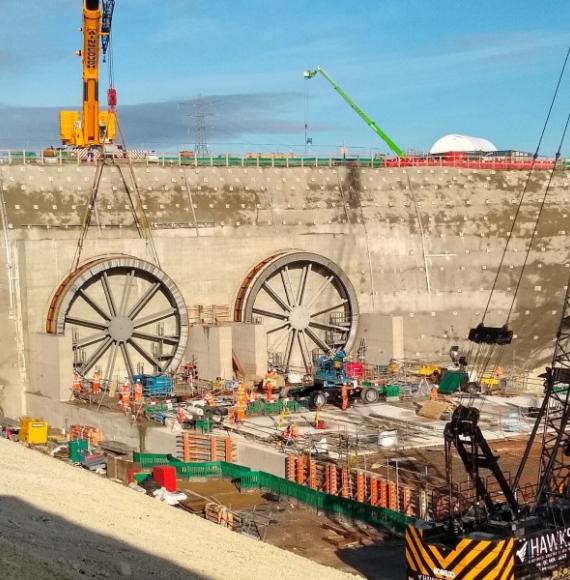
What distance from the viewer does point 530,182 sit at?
190 feet

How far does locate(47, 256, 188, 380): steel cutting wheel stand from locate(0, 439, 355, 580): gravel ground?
18.5 meters

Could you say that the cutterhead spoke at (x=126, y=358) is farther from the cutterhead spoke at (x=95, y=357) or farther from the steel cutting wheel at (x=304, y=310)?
the steel cutting wheel at (x=304, y=310)

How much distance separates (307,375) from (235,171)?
392 inches

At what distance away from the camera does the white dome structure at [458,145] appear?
79375 mm

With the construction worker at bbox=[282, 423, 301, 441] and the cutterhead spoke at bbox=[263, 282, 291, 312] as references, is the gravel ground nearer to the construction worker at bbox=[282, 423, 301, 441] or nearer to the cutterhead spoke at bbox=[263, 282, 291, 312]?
the construction worker at bbox=[282, 423, 301, 441]

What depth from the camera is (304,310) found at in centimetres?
5088

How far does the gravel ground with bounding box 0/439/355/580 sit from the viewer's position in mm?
18578

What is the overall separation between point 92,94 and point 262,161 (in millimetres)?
8943

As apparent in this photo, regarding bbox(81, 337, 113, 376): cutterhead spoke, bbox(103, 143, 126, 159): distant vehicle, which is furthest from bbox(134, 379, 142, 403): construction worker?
bbox(103, 143, 126, 159): distant vehicle

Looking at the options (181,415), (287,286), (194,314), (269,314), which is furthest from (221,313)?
(181,415)

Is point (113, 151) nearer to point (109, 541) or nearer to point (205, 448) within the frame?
→ point (205, 448)

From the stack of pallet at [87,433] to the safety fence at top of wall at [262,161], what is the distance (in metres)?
12.2

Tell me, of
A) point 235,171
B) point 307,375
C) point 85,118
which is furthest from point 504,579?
point 85,118

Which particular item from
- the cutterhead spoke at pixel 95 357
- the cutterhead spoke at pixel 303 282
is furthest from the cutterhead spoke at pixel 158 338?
the cutterhead spoke at pixel 303 282
